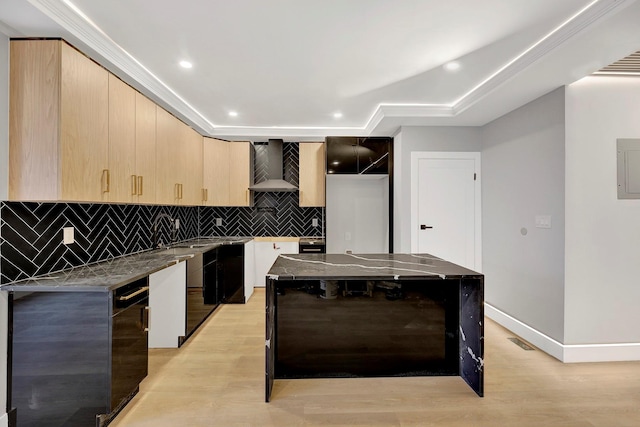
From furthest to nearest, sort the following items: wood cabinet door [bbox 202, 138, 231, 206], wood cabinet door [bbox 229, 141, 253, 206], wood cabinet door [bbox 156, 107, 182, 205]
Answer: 1. wood cabinet door [bbox 229, 141, 253, 206]
2. wood cabinet door [bbox 202, 138, 231, 206]
3. wood cabinet door [bbox 156, 107, 182, 205]

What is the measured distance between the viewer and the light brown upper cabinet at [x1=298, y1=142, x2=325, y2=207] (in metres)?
4.59

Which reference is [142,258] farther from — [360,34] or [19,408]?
[360,34]

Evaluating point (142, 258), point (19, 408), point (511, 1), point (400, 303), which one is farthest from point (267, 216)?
point (511, 1)

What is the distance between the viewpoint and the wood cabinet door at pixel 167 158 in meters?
2.87

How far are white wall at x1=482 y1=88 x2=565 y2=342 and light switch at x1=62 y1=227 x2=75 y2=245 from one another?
3.93 meters

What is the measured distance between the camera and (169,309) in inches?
110

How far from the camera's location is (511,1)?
1730 mm

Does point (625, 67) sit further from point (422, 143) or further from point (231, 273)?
Result: point (231, 273)

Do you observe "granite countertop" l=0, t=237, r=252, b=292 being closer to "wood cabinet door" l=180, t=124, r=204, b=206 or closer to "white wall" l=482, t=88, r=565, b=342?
"wood cabinet door" l=180, t=124, r=204, b=206

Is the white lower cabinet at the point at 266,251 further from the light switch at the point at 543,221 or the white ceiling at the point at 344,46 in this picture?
the light switch at the point at 543,221

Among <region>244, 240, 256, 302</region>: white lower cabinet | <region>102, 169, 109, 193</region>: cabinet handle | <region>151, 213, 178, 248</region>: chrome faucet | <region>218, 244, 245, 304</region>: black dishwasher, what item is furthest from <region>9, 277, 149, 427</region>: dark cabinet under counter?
<region>244, 240, 256, 302</region>: white lower cabinet

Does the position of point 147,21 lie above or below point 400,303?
above

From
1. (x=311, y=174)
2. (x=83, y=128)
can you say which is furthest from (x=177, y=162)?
(x=311, y=174)

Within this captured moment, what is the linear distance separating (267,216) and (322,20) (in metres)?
3.38
